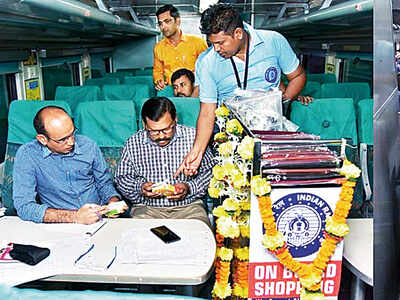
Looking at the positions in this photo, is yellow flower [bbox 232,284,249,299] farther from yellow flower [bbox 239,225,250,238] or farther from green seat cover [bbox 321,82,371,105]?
green seat cover [bbox 321,82,371,105]

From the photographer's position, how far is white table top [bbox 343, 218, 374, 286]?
1575 millimetres

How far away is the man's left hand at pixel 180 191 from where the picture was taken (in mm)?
2618

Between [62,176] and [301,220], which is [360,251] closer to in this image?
[301,220]

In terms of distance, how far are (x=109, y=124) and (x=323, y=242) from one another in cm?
214

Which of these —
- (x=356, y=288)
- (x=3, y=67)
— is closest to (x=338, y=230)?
(x=356, y=288)

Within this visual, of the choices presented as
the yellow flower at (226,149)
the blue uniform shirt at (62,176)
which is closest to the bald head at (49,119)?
the blue uniform shirt at (62,176)

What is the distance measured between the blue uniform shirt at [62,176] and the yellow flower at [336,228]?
154cm

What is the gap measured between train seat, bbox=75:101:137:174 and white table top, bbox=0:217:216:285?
3.77ft

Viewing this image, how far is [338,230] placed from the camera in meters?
1.38

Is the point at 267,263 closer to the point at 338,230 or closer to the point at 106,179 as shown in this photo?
the point at 338,230

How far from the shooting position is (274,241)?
1.38m

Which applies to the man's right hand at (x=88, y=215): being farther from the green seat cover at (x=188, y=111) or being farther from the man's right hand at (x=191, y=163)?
the green seat cover at (x=188, y=111)

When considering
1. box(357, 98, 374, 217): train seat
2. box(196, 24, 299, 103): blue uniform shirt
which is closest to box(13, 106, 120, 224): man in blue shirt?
box(196, 24, 299, 103): blue uniform shirt

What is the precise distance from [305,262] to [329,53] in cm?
644
